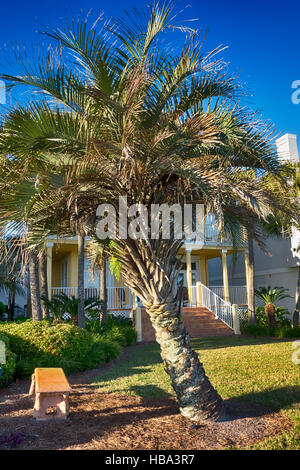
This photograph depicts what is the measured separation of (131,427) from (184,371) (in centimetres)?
95

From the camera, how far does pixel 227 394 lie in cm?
660

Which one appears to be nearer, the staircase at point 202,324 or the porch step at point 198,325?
the porch step at point 198,325

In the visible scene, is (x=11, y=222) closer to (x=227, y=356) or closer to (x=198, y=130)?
(x=198, y=130)

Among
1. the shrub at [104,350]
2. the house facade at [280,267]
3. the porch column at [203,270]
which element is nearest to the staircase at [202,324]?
the house facade at [280,267]

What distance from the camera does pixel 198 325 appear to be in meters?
16.8

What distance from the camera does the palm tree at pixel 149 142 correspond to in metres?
5.02

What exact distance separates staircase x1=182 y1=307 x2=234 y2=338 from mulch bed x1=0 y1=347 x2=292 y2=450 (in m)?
10.3

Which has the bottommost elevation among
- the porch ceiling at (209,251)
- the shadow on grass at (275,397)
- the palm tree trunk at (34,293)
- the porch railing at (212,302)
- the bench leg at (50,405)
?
the shadow on grass at (275,397)

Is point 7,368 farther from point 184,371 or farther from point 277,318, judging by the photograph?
point 277,318

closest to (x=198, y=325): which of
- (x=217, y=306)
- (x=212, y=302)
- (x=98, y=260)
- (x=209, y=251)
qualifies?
(x=217, y=306)

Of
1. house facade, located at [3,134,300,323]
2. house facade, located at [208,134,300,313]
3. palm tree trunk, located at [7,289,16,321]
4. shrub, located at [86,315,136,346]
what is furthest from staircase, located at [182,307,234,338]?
palm tree trunk, located at [7,289,16,321]

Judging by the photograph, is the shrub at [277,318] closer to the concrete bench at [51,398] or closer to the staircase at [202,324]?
→ the staircase at [202,324]

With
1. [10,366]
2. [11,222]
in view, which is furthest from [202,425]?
[10,366]

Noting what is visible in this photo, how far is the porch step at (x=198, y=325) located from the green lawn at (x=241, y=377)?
3.78 m
